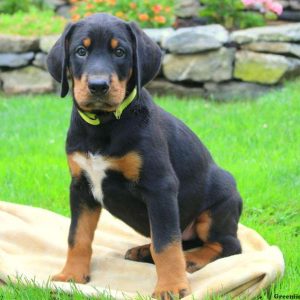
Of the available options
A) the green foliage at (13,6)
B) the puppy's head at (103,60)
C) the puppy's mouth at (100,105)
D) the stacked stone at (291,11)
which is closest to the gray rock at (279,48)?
the stacked stone at (291,11)

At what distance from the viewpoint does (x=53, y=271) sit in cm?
390

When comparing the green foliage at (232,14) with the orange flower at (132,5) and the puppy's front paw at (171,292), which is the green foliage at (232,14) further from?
the puppy's front paw at (171,292)

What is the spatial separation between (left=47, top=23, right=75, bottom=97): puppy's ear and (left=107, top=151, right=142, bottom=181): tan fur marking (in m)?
0.51

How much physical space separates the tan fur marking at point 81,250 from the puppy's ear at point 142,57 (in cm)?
81

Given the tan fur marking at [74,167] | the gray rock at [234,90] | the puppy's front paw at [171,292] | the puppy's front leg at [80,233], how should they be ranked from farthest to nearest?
the gray rock at [234,90], the puppy's front leg at [80,233], the tan fur marking at [74,167], the puppy's front paw at [171,292]

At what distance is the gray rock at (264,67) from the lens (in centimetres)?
939

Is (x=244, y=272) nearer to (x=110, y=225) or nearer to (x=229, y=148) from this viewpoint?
(x=110, y=225)

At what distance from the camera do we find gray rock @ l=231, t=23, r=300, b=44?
9477 mm

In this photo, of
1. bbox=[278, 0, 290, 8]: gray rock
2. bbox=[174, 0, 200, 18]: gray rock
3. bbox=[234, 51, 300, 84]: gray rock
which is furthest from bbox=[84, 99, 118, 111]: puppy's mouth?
bbox=[278, 0, 290, 8]: gray rock

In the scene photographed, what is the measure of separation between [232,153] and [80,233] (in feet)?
9.93

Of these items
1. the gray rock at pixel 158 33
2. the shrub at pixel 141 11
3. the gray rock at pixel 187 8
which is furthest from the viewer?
the gray rock at pixel 187 8

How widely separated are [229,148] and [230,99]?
3052mm

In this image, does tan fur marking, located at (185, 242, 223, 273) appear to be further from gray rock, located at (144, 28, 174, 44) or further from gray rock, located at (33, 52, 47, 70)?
gray rock, located at (33, 52, 47, 70)

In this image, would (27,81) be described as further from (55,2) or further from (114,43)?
(114,43)
